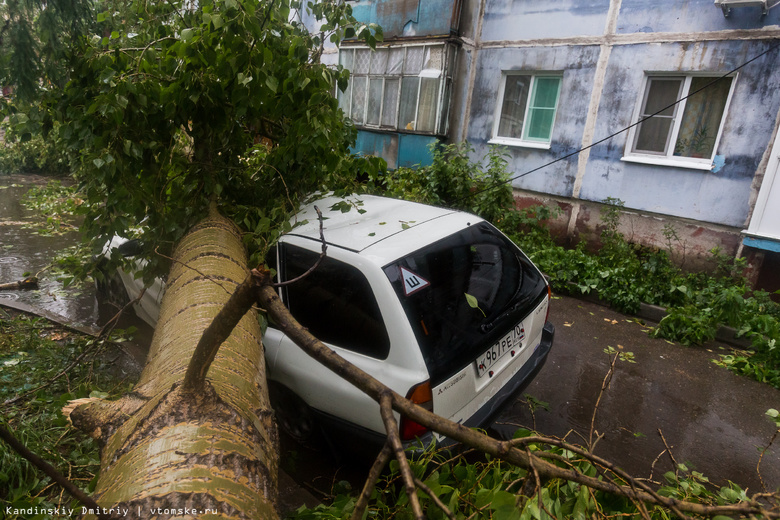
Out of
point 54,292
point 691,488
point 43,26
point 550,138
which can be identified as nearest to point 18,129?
point 43,26

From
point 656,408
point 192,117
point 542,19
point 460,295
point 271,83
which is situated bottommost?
point 656,408

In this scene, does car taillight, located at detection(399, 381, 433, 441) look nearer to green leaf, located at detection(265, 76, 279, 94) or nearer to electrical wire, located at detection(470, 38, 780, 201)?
green leaf, located at detection(265, 76, 279, 94)

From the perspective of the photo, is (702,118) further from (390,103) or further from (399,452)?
(399,452)

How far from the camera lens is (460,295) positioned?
108 inches

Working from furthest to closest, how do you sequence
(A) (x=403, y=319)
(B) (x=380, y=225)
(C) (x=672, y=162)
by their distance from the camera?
1. (C) (x=672, y=162)
2. (B) (x=380, y=225)
3. (A) (x=403, y=319)

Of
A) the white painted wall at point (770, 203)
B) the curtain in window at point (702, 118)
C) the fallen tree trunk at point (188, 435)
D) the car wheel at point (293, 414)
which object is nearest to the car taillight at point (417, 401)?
the car wheel at point (293, 414)

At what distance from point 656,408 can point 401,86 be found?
7772 millimetres

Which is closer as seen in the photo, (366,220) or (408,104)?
(366,220)

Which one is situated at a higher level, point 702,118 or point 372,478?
point 702,118

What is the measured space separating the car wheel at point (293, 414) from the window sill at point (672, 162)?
6687 mm

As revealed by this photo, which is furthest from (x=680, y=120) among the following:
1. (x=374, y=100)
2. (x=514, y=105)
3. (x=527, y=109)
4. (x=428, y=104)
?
(x=374, y=100)

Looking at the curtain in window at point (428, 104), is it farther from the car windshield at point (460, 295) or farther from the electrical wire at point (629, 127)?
the car windshield at point (460, 295)

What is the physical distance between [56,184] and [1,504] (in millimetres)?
10228

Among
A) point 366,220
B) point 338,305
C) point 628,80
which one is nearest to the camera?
point 338,305
